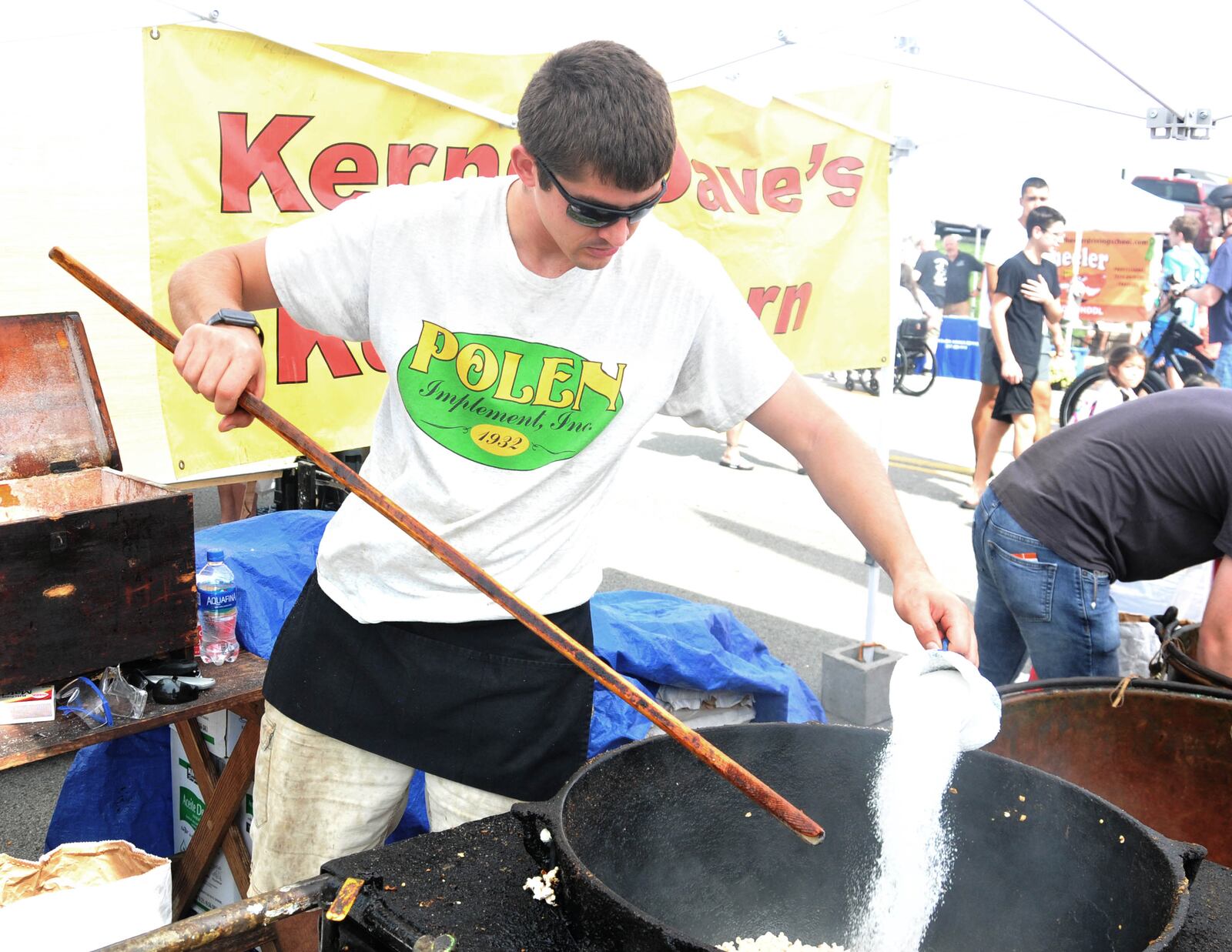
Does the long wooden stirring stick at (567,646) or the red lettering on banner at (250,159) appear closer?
the long wooden stirring stick at (567,646)

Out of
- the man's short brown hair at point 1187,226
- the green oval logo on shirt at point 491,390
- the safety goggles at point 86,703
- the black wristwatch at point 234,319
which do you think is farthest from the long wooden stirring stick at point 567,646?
the man's short brown hair at point 1187,226

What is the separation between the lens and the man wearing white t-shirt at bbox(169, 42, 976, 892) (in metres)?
1.61

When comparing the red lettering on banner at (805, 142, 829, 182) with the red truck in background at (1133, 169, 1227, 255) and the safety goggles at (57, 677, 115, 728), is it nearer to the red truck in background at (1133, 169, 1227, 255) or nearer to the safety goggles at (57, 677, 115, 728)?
the safety goggles at (57, 677, 115, 728)

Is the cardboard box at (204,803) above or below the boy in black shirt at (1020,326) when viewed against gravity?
below

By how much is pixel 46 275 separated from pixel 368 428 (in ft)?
3.30

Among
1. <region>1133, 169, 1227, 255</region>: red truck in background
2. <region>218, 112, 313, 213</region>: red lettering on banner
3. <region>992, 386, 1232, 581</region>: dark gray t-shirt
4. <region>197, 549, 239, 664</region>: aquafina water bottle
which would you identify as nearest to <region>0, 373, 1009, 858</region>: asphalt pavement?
<region>197, 549, 239, 664</region>: aquafina water bottle

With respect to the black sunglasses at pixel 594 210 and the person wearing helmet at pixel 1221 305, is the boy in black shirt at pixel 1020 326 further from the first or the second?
the black sunglasses at pixel 594 210

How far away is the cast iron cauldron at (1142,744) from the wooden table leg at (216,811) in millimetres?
1582

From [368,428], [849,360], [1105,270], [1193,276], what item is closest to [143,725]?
[368,428]

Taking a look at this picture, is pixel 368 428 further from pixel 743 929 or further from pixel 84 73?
pixel 743 929

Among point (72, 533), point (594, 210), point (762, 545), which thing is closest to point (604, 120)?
point (594, 210)

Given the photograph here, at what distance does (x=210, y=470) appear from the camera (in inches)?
127

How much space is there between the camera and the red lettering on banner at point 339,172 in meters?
3.16

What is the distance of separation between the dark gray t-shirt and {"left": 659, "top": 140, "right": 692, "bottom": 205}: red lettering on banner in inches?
58.8
